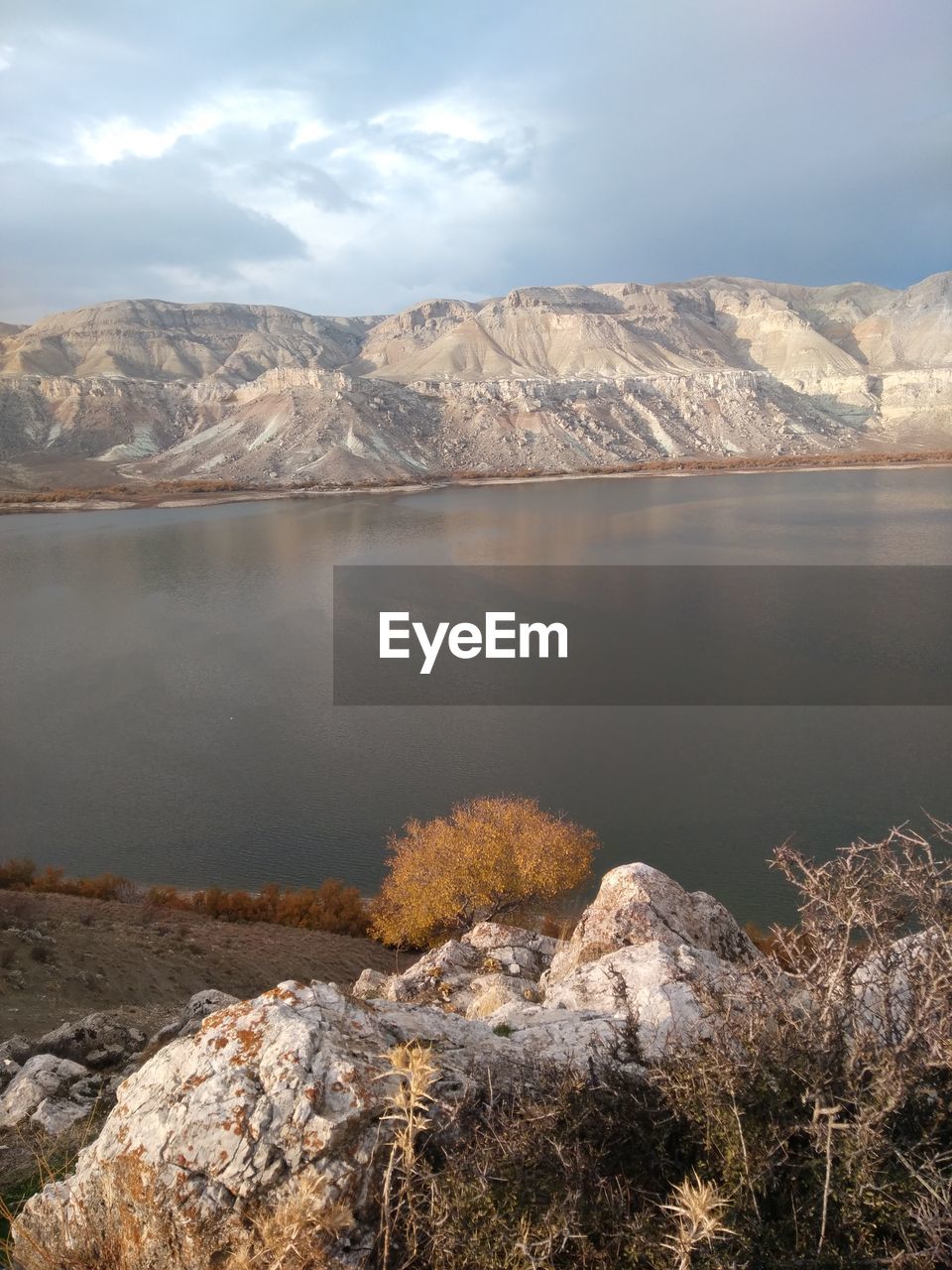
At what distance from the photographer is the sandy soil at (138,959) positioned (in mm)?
8945

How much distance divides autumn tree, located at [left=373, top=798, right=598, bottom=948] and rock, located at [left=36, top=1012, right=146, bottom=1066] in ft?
19.0

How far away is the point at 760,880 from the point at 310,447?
7860 centimetres

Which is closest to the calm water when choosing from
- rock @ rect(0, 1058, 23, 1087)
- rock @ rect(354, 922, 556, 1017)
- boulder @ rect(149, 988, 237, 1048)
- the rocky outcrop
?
rock @ rect(354, 922, 556, 1017)

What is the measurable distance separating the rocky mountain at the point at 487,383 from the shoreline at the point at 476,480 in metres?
4.30

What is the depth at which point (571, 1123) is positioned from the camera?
2744 millimetres

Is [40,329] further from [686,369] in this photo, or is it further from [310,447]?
[686,369]

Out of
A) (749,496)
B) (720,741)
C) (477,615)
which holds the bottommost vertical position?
(720,741)

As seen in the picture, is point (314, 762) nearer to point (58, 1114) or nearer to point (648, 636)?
point (58, 1114)

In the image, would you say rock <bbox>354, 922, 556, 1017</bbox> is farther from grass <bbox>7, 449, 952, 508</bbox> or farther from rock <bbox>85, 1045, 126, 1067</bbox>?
grass <bbox>7, 449, 952, 508</bbox>

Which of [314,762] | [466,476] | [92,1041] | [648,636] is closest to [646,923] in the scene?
[92,1041]

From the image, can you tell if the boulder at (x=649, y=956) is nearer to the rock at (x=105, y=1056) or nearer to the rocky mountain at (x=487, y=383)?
the rock at (x=105, y=1056)

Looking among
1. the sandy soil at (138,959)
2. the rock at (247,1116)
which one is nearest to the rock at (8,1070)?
the sandy soil at (138,959)

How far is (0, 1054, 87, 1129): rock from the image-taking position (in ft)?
17.4

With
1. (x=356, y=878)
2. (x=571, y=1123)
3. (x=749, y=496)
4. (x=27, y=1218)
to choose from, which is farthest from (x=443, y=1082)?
(x=749, y=496)
